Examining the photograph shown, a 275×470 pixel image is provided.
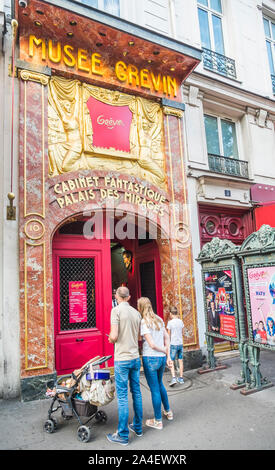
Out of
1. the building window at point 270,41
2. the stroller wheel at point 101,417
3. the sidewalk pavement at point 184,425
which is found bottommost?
the sidewalk pavement at point 184,425

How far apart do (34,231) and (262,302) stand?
4.11 meters

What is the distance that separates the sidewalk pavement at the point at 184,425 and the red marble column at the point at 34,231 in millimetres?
821

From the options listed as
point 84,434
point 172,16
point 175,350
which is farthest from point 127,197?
point 172,16

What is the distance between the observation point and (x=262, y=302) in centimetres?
513

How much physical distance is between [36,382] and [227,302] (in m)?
3.63

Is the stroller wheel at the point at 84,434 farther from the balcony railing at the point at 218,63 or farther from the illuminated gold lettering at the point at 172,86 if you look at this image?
the balcony railing at the point at 218,63

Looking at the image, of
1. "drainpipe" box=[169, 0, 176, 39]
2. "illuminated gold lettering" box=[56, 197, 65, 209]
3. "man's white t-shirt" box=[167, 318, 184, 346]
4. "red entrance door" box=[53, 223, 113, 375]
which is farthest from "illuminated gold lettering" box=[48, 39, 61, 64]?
"man's white t-shirt" box=[167, 318, 184, 346]

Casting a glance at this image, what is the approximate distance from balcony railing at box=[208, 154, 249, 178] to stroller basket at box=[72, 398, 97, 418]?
20.9ft

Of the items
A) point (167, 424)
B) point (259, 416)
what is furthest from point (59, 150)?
point (259, 416)

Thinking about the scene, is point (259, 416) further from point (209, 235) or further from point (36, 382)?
point (209, 235)

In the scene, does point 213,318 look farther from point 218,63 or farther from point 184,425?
point 218,63

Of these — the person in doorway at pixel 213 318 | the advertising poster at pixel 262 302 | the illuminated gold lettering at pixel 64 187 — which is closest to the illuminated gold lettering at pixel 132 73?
the illuminated gold lettering at pixel 64 187

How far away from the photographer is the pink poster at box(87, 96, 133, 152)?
679 cm

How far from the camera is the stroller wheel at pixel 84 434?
145 inches
